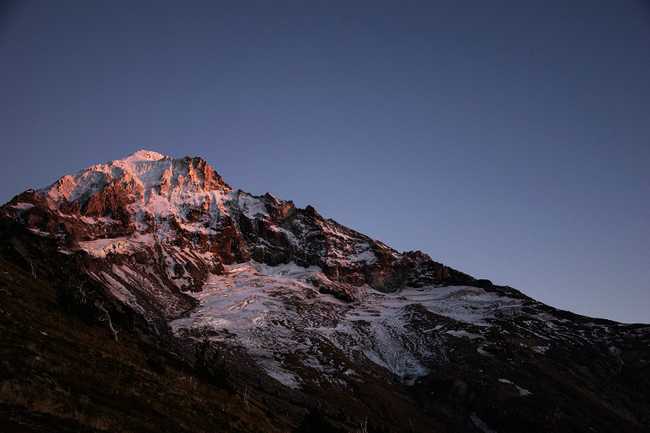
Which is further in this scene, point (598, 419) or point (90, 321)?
point (598, 419)

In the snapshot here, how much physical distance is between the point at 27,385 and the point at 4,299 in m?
27.8

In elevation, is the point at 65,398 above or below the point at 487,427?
above

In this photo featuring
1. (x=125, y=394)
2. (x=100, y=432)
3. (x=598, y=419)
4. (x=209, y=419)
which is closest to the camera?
(x=100, y=432)

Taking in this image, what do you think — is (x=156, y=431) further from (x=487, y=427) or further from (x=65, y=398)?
(x=487, y=427)

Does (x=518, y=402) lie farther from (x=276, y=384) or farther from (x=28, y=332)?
(x=28, y=332)

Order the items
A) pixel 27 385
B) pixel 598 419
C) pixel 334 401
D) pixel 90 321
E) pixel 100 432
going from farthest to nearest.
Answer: pixel 598 419
pixel 334 401
pixel 90 321
pixel 27 385
pixel 100 432

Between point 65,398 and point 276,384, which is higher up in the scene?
point 65,398

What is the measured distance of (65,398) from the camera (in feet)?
74.6

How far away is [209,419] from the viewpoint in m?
35.5

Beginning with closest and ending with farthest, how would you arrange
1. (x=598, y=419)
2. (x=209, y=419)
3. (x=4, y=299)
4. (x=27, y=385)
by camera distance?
(x=27, y=385) → (x=209, y=419) → (x=4, y=299) → (x=598, y=419)

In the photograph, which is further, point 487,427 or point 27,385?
point 487,427

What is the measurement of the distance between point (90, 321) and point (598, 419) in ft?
608

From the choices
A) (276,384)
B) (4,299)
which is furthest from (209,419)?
(276,384)

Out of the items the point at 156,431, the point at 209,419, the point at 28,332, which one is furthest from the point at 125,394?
the point at 28,332
